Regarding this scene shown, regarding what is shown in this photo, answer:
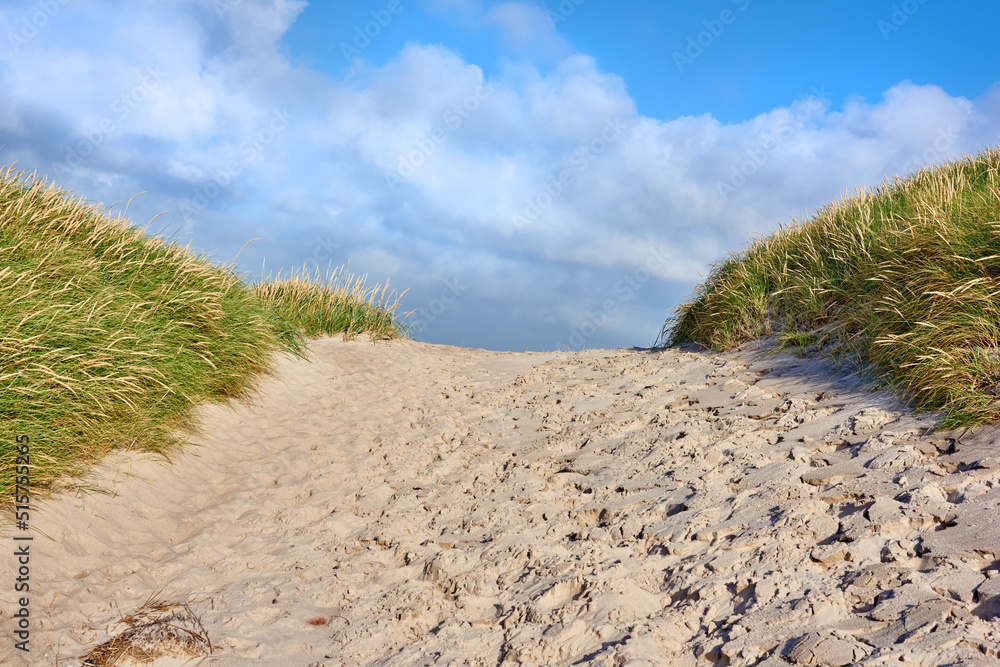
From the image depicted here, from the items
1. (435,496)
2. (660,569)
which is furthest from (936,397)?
(435,496)

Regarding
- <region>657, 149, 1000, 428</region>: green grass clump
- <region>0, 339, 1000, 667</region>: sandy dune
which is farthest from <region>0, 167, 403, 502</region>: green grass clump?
<region>657, 149, 1000, 428</region>: green grass clump

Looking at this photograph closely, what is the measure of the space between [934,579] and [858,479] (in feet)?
3.01

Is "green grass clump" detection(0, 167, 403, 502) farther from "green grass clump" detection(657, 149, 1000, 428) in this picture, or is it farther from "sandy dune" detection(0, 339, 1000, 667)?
"green grass clump" detection(657, 149, 1000, 428)

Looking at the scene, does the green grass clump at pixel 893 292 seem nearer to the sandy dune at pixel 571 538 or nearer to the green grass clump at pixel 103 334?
the sandy dune at pixel 571 538

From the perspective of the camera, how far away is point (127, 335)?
4.90 meters

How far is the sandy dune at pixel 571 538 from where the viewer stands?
2.76 metres

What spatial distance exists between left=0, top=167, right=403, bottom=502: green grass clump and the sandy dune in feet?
0.95

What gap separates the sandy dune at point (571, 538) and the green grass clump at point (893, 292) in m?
0.33

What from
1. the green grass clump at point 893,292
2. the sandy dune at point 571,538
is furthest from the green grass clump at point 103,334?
the green grass clump at point 893,292

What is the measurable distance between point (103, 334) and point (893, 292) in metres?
6.30

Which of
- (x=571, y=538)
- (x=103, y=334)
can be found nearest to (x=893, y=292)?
(x=571, y=538)

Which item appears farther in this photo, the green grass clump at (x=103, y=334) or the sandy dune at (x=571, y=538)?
the green grass clump at (x=103, y=334)

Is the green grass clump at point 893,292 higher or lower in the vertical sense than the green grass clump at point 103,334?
higher

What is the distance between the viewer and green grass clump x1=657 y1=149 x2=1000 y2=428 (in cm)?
420
